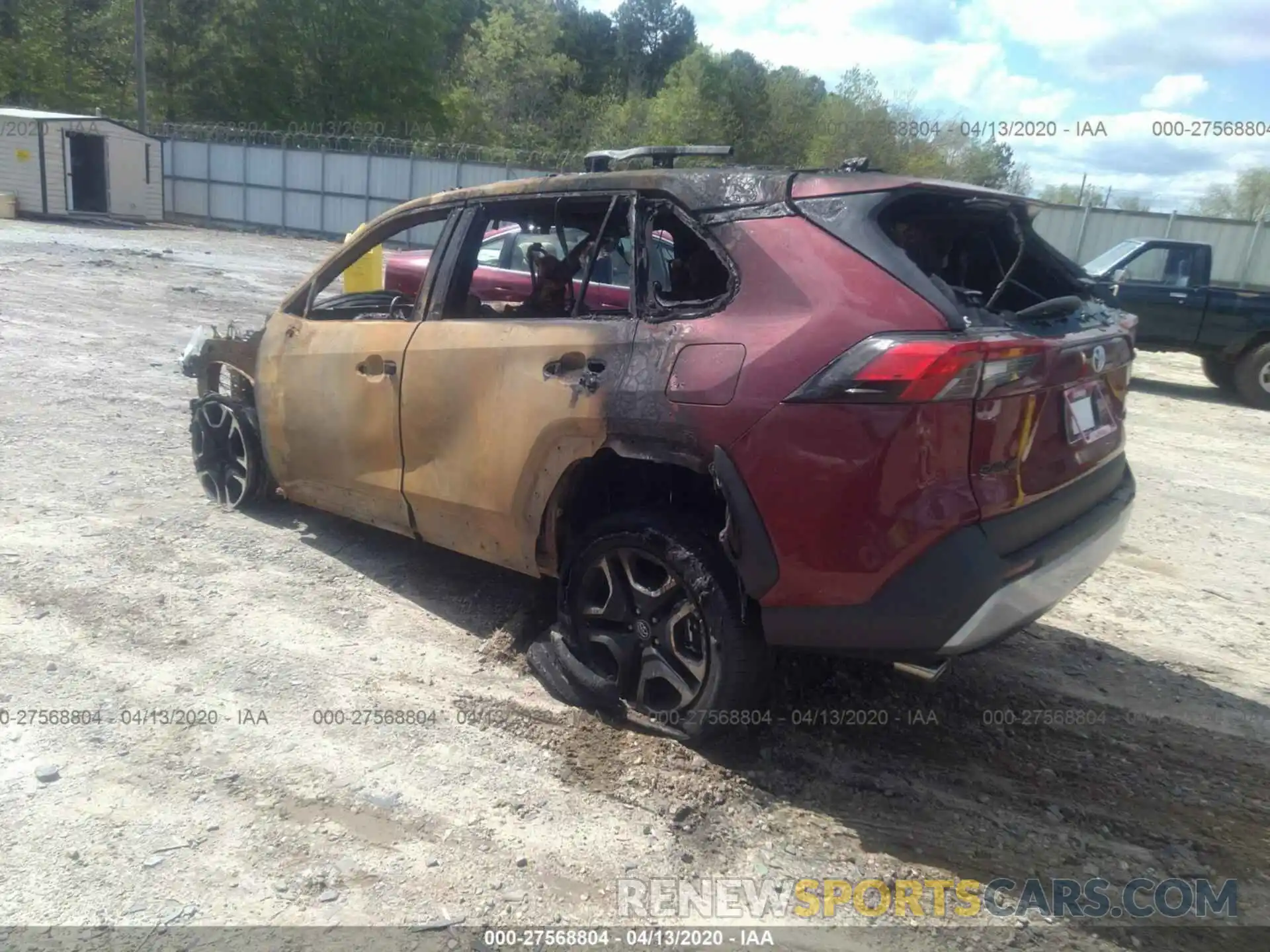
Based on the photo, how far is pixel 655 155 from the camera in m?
3.86

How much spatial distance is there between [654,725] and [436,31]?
44.1 m

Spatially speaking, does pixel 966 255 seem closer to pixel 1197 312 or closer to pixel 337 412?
pixel 337 412

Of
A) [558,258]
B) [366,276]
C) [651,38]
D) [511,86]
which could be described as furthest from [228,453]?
[651,38]

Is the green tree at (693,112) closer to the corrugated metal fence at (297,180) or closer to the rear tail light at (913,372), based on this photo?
the corrugated metal fence at (297,180)

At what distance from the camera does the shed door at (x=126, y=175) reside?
2616 cm

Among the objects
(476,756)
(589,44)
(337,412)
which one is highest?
(589,44)

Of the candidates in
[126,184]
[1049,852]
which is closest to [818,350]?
[1049,852]

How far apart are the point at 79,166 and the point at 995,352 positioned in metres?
29.7

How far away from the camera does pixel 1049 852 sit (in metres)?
2.86

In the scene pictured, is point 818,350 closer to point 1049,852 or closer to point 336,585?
point 1049,852

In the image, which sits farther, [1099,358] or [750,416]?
[1099,358]

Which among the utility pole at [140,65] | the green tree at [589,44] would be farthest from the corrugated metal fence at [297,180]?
the green tree at [589,44]

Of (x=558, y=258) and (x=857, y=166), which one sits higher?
(x=857, y=166)

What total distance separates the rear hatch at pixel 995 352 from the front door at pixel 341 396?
6.51 ft
